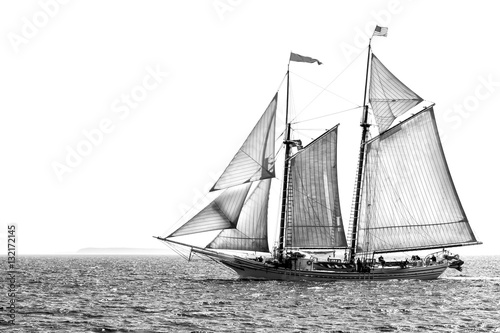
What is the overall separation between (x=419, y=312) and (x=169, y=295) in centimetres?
2014

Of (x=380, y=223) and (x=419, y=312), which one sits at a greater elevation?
(x=380, y=223)

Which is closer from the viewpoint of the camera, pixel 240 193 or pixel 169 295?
pixel 169 295

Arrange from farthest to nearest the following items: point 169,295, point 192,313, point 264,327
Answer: point 169,295
point 192,313
point 264,327

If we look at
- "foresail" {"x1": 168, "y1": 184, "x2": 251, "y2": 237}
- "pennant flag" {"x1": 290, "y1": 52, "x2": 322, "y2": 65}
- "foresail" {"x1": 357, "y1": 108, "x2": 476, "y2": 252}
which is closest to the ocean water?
"foresail" {"x1": 357, "y1": 108, "x2": 476, "y2": 252}

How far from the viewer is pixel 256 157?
6150cm

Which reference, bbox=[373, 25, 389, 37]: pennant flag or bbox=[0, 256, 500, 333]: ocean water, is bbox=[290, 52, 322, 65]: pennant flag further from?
bbox=[0, 256, 500, 333]: ocean water

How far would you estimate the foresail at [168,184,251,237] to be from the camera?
59.3 metres

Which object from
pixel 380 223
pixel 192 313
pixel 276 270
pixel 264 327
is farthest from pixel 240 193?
pixel 264 327

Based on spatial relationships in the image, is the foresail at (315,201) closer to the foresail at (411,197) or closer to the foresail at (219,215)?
the foresail at (411,197)

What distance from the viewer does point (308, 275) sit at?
211 feet

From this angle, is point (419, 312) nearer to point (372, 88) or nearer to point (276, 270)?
point (276, 270)

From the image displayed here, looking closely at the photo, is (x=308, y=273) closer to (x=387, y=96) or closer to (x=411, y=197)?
(x=411, y=197)

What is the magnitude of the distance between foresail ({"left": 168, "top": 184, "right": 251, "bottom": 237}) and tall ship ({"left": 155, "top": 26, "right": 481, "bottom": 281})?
7.04ft

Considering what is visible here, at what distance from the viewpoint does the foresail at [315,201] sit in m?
64.9
